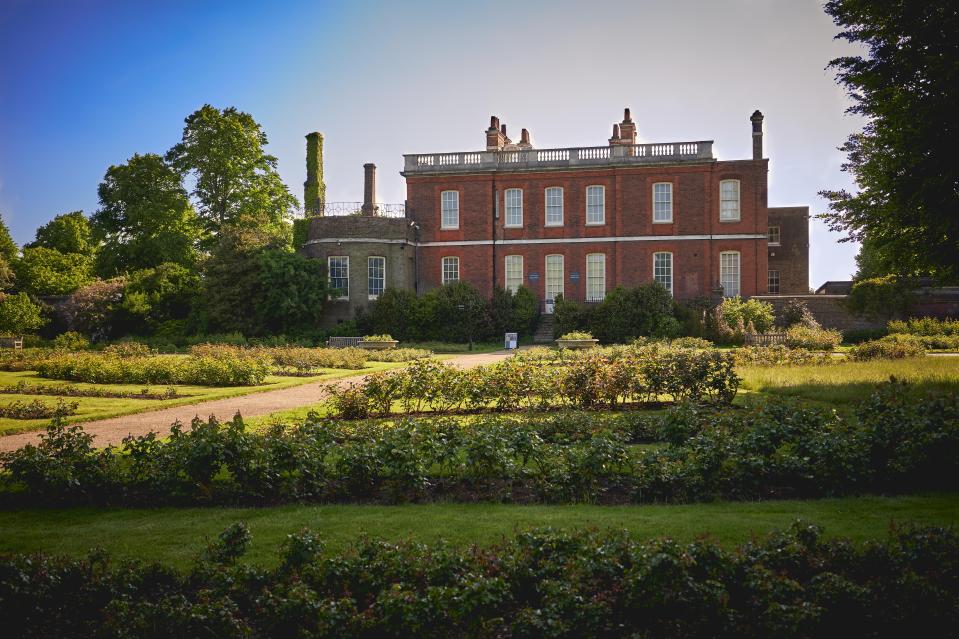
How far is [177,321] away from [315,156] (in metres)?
14.3

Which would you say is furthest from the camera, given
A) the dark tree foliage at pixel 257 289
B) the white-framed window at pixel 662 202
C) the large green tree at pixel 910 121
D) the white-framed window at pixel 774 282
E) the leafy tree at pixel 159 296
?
the white-framed window at pixel 774 282

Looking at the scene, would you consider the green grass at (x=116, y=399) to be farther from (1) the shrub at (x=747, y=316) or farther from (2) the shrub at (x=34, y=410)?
(1) the shrub at (x=747, y=316)

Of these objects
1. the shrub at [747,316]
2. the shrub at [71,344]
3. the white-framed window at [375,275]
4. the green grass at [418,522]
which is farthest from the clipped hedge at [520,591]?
the white-framed window at [375,275]

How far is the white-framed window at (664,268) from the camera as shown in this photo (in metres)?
33.7

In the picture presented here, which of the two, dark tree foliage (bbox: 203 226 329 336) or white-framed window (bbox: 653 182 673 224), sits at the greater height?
white-framed window (bbox: 653 182 673 224)

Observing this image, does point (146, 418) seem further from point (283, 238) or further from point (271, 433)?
point (283, 238)

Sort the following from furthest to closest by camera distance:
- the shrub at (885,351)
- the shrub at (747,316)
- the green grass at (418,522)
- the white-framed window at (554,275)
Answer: the white-framed window at (554,275) < the shrub at (747,316) < the shrub at (885,351) < the green grass at (418,522)

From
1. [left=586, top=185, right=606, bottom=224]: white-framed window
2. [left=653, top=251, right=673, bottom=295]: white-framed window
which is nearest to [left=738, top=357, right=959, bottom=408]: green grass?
[left=653, top=251, right=673, bottom=295]: white-framed window

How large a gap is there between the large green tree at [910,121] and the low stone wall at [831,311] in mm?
16605

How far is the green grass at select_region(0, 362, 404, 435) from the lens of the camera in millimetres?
10688

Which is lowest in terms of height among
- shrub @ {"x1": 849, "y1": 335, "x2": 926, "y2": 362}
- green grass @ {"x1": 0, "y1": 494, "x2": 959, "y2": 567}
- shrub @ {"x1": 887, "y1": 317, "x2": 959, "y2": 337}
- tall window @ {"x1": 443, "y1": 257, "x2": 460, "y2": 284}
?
green grass @ {"x1": 0, "y1": 494, "x2": 959, "y2": 567}

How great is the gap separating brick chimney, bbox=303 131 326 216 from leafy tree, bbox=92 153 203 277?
6.46 metres

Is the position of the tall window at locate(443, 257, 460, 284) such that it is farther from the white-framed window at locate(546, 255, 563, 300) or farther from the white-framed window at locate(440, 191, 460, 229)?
the white-framed window at locate(546, 255, 563, 300)

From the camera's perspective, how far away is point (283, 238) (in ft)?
107
